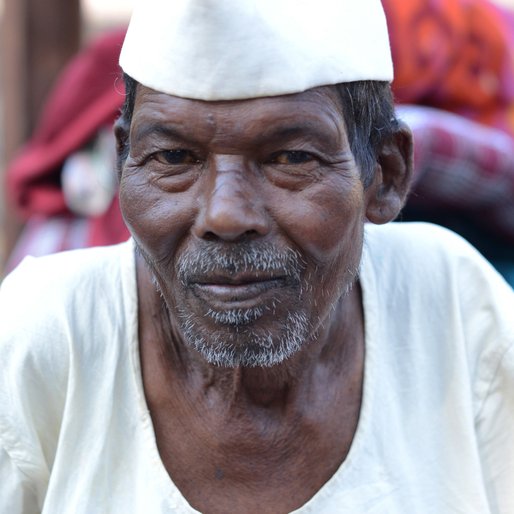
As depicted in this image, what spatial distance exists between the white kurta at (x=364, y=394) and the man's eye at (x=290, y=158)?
44 centimetres

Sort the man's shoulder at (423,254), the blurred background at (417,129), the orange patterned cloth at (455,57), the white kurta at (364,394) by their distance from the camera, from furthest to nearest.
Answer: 1. the orange patterned cloth at (455,57)
2. the blurred background at (417,129)
3. the man's shoulder at (423,254)
4. the white kurta at (364,394)

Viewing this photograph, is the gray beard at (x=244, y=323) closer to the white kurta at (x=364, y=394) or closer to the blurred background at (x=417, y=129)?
the white kurta at (x=364, y=394)

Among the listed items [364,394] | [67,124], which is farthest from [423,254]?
[67,124]

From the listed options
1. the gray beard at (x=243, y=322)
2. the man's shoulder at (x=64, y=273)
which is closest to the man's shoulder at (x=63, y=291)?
the man's shoulder at (x=64, y=273)

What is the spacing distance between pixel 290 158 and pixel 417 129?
1447 mm

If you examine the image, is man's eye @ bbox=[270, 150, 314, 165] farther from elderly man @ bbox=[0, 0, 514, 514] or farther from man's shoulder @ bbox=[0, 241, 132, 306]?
man's shoulder @ bbox=[0, 241, 132, 306]

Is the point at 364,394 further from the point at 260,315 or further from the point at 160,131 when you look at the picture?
the point at 160,131

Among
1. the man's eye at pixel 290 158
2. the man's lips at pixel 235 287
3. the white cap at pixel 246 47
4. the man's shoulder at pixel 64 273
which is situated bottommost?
the man's shoulder at pixel 64 273

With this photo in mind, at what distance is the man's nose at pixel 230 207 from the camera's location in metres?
1.75

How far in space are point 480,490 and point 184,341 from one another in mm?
660

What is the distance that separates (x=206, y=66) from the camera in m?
1.81

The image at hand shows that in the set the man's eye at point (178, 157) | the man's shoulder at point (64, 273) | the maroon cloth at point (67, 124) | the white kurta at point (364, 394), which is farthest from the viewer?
the maroon cloth at point (67, 124)

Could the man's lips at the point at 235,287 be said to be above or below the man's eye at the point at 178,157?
below

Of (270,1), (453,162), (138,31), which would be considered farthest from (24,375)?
(453,162)
